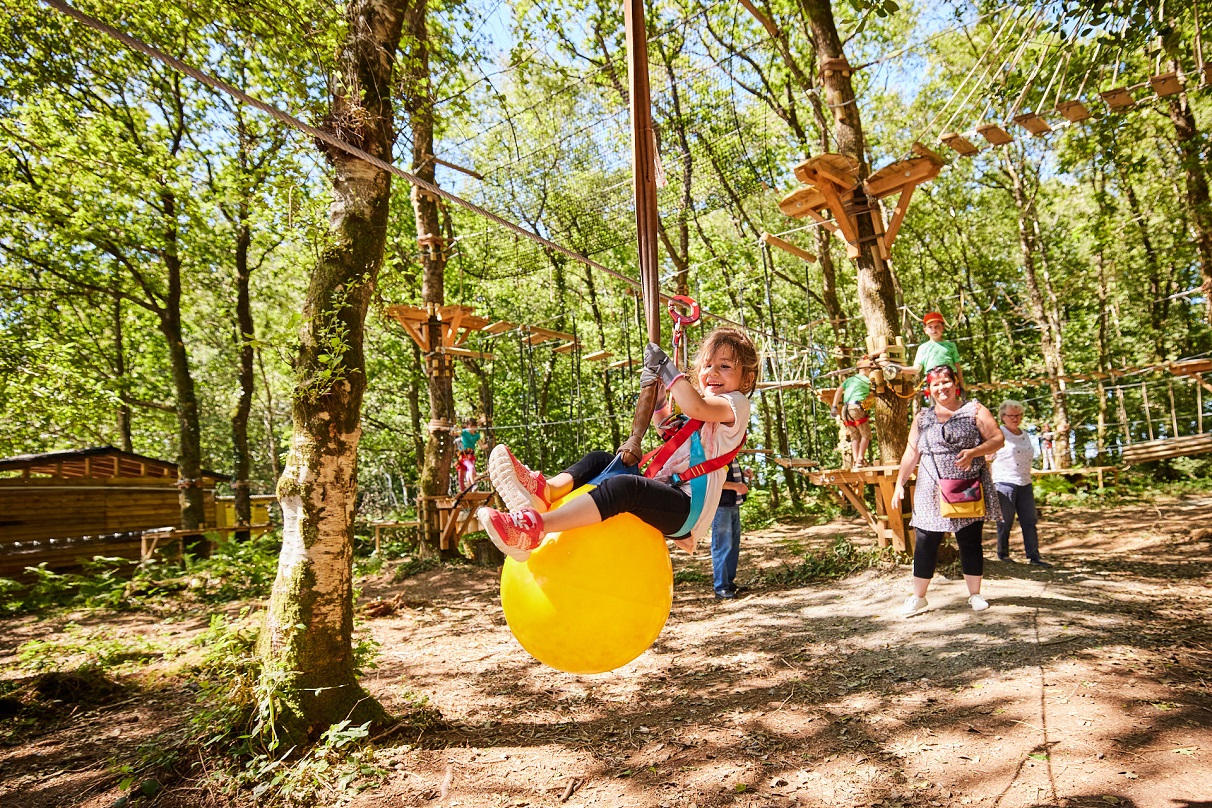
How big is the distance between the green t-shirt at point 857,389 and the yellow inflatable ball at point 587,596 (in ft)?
19.4

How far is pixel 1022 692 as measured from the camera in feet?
12.0

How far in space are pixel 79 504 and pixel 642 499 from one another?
1319 cm

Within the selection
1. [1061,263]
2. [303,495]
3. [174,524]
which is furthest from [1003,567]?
[1061,263]

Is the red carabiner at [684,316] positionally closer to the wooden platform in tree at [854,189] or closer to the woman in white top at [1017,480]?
the wooden platform in tree at [854,189]

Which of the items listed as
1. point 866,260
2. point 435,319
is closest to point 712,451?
point 866,260

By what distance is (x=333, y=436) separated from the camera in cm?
386

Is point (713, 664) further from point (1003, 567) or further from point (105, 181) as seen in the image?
point (105, 181)

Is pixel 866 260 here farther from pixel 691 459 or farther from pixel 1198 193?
pixel 1198 193

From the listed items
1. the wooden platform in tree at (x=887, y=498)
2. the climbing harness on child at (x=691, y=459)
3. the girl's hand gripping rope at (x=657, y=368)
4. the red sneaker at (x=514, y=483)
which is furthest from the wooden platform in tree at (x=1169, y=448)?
the red sneaker at (x=514, y=483)

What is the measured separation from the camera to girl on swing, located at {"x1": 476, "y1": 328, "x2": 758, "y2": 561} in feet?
7.50

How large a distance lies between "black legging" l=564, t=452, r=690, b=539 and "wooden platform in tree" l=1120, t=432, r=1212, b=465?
12.5 metres

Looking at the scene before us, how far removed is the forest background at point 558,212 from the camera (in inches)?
233

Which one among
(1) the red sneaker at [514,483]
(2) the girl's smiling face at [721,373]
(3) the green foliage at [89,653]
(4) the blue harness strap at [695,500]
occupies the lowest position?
(3) the green foliage at [89,653]

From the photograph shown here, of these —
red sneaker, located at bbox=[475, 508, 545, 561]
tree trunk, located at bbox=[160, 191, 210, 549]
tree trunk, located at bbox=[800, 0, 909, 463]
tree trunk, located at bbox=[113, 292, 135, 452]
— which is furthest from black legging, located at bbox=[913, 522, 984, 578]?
tree trunk, located at bbox=[113, 292, 135, 452]
